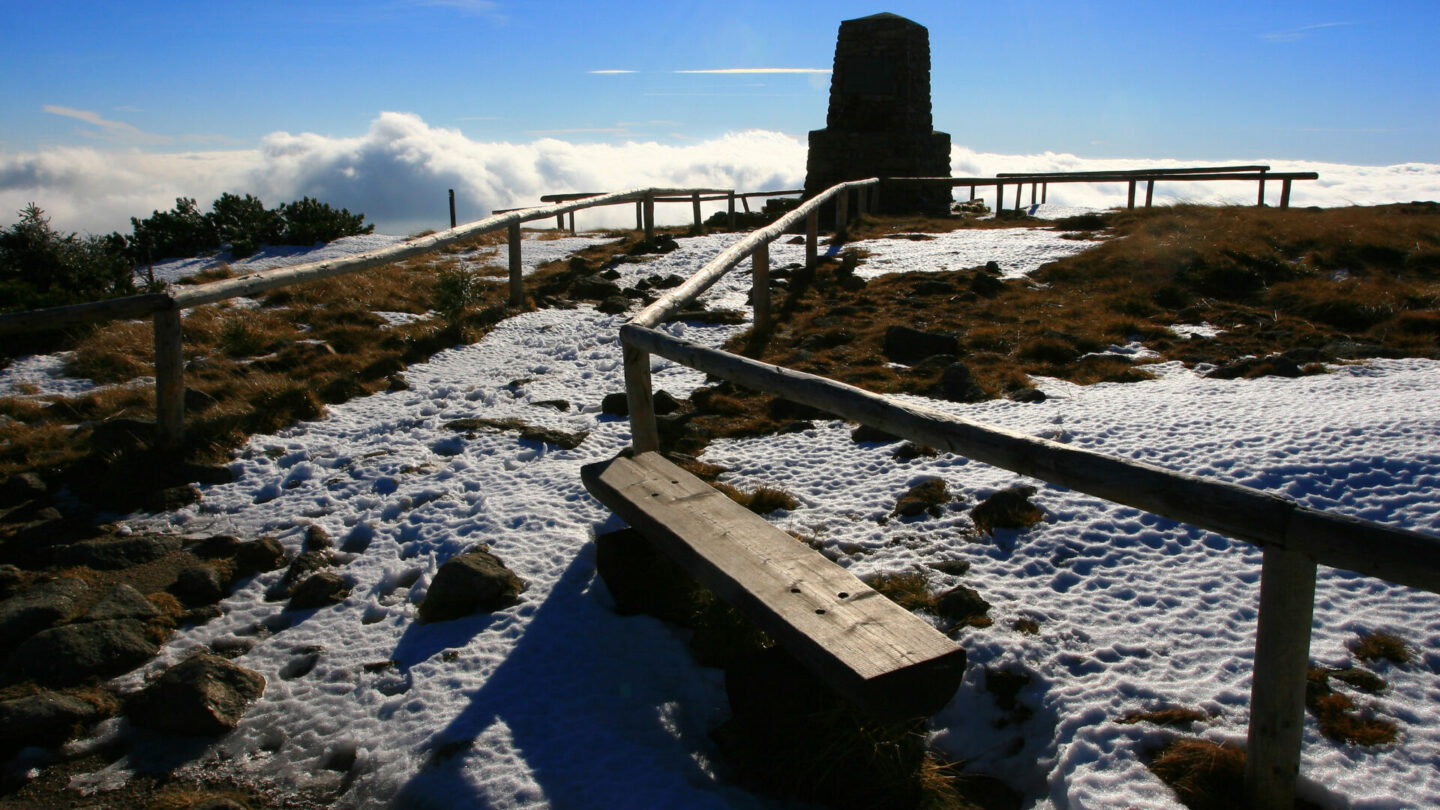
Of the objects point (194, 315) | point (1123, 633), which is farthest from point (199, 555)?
point (194, 315)

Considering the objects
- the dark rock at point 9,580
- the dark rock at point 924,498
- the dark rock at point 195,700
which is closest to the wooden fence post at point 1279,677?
the dark rock at point 924,498

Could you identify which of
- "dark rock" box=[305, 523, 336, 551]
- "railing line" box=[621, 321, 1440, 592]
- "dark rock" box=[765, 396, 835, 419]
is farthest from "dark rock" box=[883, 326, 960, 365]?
"dark rock" box=[305, 523, 336, 551]

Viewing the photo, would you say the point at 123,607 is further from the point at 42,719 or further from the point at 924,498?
the point at 924,498

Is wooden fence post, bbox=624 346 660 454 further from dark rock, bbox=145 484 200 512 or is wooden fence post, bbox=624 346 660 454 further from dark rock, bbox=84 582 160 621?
dark rock, bbox=145 484 200 512

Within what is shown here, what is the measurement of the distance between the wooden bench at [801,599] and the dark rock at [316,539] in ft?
6.50

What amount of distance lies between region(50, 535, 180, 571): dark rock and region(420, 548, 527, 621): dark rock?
193 centimetres

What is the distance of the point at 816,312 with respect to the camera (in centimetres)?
1072

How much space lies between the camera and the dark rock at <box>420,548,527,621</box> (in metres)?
4.61

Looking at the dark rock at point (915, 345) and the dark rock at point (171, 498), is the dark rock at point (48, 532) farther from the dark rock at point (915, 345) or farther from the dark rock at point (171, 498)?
the dark rock at point (915, 345)

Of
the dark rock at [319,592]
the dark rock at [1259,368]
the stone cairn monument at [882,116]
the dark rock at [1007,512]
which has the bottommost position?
the dark rock at [319,592]

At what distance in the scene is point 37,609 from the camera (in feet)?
14.8

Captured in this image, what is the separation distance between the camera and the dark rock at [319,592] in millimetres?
4773

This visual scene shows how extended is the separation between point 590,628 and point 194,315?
8583 millimetres

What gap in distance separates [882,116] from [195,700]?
2322 centimetres
